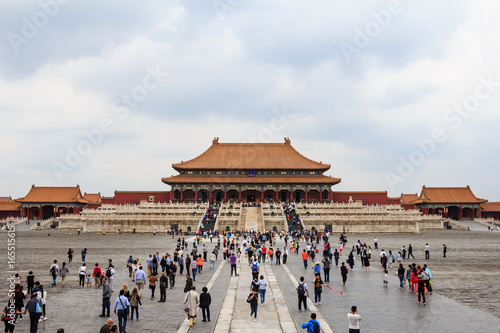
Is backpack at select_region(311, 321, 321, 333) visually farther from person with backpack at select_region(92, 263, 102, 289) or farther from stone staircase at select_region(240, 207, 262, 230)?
stone staircase at select_region(240, 207, 262, 230)

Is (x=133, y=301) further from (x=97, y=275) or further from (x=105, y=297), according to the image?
(x=97, y=275)

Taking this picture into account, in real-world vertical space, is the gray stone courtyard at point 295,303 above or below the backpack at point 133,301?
below

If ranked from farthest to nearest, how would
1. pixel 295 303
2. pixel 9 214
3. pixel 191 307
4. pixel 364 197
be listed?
pixel 9 214 → pixel 364 197 → pixel 295 303 → pixel 191 307

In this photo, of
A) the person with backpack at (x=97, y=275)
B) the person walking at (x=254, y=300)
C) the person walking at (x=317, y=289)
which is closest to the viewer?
the person walking at (x=254, y=300)

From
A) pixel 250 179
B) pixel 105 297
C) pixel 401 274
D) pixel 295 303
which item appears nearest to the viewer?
pixel 105 297

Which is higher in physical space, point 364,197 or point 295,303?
point 364,197

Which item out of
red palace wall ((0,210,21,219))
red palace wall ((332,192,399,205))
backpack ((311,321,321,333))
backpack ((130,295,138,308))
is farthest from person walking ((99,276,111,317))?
red palace wall ((0,210,21,219))

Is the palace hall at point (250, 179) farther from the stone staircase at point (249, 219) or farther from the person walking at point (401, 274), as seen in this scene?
the person walking at point (401, 274)

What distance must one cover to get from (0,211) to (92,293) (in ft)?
236

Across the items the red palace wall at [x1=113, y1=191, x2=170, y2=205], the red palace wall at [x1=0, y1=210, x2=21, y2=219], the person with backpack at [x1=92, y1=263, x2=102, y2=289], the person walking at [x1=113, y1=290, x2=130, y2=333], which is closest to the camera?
the person walking at [x1=113, y1=290, x2=130, y2=333]

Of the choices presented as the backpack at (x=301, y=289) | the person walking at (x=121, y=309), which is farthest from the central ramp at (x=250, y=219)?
the person walking at (x=121, y=309)

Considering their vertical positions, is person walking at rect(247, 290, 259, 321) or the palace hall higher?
the palace hall

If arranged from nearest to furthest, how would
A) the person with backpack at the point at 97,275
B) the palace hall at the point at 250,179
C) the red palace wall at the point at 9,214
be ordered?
the person with backpack at the point at 97,275, the palace hall at the point at 250,179, the red palace wall at the point at 9,214

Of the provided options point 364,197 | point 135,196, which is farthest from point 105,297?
point 364,197
